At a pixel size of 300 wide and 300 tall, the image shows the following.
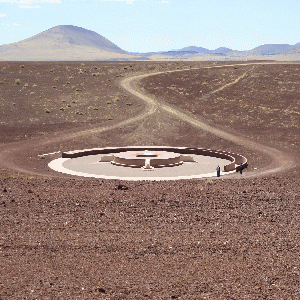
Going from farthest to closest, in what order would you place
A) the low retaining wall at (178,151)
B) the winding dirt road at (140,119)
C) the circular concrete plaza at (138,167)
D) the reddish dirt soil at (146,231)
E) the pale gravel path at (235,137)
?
the low retaining wall at (178,151) → the pale gravel path at (235,137) → the winding dirt road at (140,119) → the circular concrete plaza at (138,167) → the reddish dirt soil at (146,231)

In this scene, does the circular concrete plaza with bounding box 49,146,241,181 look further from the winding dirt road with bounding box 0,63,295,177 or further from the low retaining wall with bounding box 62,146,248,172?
the winding dirt road with bounding box 0,63,295,177

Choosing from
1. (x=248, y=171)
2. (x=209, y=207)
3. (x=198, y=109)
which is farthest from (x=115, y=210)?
(x=198, y=109)

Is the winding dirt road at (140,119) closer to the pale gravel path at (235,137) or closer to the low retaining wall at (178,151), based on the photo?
the pale gravel path at (235,137)

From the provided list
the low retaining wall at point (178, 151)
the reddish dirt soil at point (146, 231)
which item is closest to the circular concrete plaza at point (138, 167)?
the low retaining wall at point (178, 151)

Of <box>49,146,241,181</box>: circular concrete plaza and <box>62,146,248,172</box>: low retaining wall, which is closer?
<box>49,146,241,181</box>: circular concrete plaza

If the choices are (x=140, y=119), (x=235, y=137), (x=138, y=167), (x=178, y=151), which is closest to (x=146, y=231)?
(x=138, y=167)

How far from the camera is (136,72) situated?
3772 inches

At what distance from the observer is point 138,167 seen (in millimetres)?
32906

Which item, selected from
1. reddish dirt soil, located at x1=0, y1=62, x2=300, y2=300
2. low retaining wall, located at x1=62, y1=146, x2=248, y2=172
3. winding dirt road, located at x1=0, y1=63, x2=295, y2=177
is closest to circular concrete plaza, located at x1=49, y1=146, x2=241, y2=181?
low retaining wall, located at x1=62, y1=146, x2=248, y2=172

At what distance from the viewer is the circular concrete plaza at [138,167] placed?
98.3 ft

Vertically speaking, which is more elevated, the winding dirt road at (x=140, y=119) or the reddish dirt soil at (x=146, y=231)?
the reddish dirt soil at (x=146, y=231)

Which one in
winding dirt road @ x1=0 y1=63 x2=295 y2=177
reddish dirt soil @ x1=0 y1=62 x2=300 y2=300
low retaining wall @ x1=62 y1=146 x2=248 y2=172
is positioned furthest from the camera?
low retaining wall @ x1=62 y1=146 x2=248 y2=172

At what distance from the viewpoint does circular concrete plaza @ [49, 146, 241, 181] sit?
98.3 ft

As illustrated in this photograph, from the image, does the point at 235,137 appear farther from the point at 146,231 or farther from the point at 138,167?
the point at 146,231
